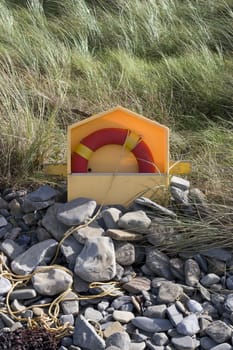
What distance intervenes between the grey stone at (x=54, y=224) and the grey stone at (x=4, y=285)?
38cm

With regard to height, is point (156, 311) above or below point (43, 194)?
below

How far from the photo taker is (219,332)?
3.07 meters

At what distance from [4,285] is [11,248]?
0.31 metres

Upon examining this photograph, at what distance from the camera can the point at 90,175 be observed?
150 inches

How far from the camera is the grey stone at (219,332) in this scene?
10.1 ft

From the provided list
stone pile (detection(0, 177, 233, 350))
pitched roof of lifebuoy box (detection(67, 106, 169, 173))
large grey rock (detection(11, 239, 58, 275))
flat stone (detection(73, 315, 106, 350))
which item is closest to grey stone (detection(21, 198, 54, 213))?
stone pile (detection(0, 177, 233, 350))

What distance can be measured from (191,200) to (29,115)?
50.7 inches

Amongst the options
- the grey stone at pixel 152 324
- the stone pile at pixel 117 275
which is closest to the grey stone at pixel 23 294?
the stone pile at pixel 117 275

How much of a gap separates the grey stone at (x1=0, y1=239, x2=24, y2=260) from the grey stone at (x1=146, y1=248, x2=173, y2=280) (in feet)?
2.20

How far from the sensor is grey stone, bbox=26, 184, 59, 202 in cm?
377

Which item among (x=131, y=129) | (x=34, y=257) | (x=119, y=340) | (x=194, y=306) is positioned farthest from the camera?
(x=131, y=129)

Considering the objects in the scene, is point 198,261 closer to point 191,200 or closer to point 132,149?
point 191,200

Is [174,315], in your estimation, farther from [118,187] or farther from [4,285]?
[118,187]

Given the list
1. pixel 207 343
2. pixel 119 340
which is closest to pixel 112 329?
pixel 119 340
